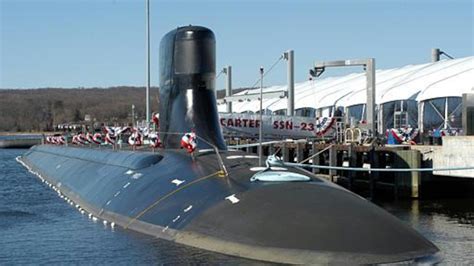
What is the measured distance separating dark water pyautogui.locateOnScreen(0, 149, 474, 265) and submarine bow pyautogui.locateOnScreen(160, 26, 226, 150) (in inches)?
162

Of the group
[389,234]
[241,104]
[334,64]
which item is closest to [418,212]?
[389,234]

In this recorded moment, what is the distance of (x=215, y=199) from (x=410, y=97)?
35.1m

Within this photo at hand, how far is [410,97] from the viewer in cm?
4703

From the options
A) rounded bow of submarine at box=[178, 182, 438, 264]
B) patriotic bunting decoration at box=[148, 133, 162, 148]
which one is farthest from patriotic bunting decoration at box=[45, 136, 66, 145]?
rounded bow of submarine at box=[178, 182, 438, 264]

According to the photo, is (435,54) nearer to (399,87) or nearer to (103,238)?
(399,87)

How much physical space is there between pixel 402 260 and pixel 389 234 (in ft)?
2.36

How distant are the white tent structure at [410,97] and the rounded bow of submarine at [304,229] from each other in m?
30.7

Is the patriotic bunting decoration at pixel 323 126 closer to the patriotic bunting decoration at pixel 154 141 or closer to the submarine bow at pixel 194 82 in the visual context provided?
the patriotic bunting decoration at pixel 154 141

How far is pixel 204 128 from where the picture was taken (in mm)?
20828

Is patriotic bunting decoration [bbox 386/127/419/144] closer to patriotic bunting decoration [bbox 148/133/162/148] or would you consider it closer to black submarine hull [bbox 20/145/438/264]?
patriotic bunting decoration [bbox 148/133/162/148]

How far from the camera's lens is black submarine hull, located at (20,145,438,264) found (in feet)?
39.4

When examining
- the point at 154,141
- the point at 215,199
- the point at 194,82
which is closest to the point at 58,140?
the point at 154,141

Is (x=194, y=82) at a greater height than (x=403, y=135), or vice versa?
(x=194, y=82)

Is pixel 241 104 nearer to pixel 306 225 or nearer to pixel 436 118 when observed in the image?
pixel 436 118
